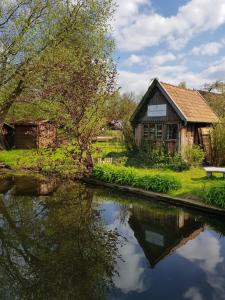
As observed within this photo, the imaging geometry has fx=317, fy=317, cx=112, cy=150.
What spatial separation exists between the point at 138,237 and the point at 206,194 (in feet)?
12.1

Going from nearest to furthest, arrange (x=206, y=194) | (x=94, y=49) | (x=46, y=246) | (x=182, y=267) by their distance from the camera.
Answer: (x=182, y=267) → (x=46, y=246) → (x=206, y=194) → (x=94, y=49)

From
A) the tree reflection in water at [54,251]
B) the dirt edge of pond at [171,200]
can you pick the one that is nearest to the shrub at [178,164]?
the dirt edge of pond at [171,200]

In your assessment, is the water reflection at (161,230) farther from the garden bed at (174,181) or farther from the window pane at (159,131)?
the window pane at (159,131)

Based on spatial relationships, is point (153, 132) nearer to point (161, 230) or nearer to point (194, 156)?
point (194, 156)

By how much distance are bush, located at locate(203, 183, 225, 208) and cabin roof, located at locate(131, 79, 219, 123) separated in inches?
346

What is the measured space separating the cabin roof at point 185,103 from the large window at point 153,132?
1.40 m

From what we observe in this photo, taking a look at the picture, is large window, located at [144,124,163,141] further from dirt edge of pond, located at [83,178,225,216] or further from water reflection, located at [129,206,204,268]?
water reflection, located at [129,206,204,268]

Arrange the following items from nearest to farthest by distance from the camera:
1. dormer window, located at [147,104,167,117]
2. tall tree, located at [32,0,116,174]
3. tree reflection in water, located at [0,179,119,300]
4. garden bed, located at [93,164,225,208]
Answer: tree reflection in water, located at [0,179,119,300] → garden bed, located at [93,164,225,208] → tall tree, located at [32,0,116,174] → dormer window, located at [147,104,167,117]

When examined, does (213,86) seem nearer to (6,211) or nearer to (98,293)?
(6,211)

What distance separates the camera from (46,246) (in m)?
9.62

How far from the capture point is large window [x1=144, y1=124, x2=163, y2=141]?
22.8 metres

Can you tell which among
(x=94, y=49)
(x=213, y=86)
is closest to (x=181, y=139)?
(x=94, y=49)

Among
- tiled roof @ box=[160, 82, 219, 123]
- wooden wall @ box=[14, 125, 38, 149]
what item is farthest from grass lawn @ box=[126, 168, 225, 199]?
wooden wall @ box=[14, 125, 38, 149]

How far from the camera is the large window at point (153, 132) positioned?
74.7ft
